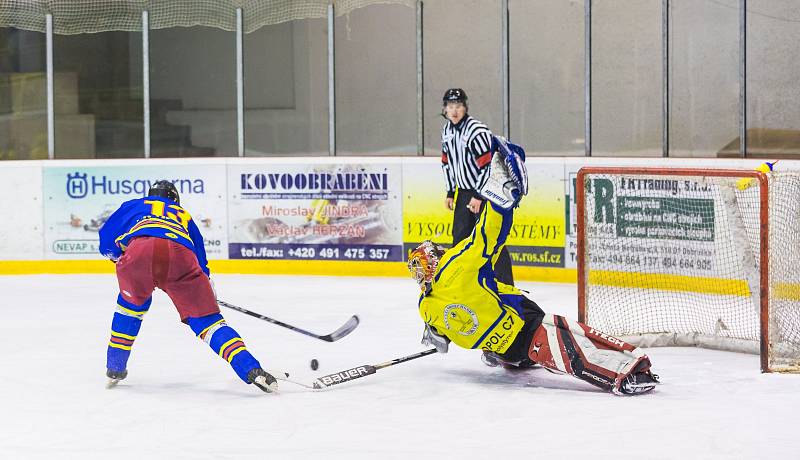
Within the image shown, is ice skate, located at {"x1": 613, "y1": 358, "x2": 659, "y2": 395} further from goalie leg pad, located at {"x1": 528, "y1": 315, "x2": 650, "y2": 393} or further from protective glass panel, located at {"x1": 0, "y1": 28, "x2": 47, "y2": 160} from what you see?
protective glass panel, located at {"x1": 0, "y1": 28, "x2": 47, "y2": 160}

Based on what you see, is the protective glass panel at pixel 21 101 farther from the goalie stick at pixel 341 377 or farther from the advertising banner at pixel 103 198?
the goalie stick at pixel 341 377

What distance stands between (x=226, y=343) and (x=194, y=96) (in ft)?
21.3

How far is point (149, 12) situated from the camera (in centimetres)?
957

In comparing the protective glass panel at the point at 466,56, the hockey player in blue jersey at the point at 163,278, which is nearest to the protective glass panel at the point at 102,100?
the protective glass panel at the point at 466,56

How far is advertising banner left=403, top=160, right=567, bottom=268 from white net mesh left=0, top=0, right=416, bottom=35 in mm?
1706

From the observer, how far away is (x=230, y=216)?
9.07 m

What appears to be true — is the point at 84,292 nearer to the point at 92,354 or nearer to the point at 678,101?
the point at 92,354

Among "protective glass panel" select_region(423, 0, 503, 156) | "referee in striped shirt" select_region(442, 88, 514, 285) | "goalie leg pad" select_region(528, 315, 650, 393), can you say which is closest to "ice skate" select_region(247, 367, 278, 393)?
"goalie leg pad" select_region(528, 315, 650, 393)

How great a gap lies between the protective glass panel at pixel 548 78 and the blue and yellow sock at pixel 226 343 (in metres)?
6.32

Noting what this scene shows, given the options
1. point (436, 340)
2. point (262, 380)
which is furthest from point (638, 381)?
point (262, 380)

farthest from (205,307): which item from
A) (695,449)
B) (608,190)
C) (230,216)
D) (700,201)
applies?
(230,216)

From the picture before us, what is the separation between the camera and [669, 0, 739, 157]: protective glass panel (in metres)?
9.77

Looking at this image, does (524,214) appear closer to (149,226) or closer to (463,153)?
(463,153)

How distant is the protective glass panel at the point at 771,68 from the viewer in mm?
9312
